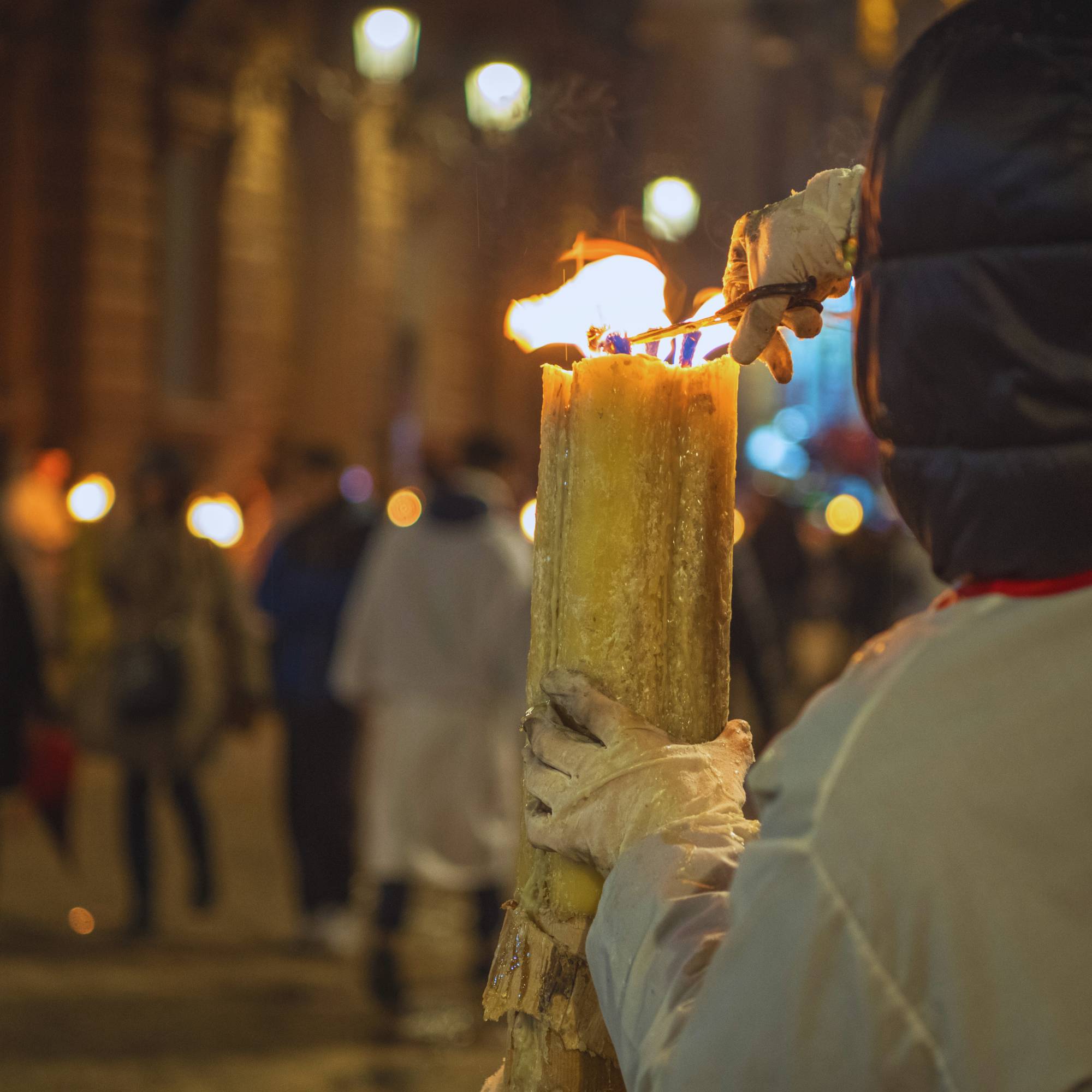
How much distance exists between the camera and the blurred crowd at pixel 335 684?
199 inches

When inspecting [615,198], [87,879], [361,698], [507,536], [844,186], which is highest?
[615,198]

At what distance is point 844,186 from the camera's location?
1168mm

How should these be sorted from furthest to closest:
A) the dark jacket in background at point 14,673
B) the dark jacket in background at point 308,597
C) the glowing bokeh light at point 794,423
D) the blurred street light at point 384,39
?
the glowing bokeh light at point 794,423
the blurred street light at point 384,39
the dark jacket in background at point 308,597
the dark jacket in background at point 14,673

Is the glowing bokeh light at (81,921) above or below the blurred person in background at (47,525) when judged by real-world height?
below

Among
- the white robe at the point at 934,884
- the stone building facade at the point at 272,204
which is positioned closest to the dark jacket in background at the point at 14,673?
the white robe at the point at 934,884

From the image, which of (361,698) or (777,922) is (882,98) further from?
(361,698)

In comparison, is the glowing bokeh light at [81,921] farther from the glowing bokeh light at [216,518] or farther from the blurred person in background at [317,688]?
the glowing bokeh light at [216,518]

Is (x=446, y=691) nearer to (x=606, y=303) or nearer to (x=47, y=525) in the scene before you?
(x=606, y=303)

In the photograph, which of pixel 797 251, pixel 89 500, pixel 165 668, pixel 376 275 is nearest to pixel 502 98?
pixel 165 668

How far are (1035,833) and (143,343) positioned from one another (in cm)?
1468

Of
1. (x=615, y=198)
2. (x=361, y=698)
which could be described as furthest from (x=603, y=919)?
(x=361, y=698)

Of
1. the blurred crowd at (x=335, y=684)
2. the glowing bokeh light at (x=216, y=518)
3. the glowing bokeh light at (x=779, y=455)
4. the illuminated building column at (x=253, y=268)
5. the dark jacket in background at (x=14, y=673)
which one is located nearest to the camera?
the dark jacket in background at (x=14, y=673)

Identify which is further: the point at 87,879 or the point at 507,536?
the point at 87,879

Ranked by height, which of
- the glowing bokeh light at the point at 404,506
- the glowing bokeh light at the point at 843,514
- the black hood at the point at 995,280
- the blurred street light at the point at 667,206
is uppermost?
the blurred street light at the point at 667,206
